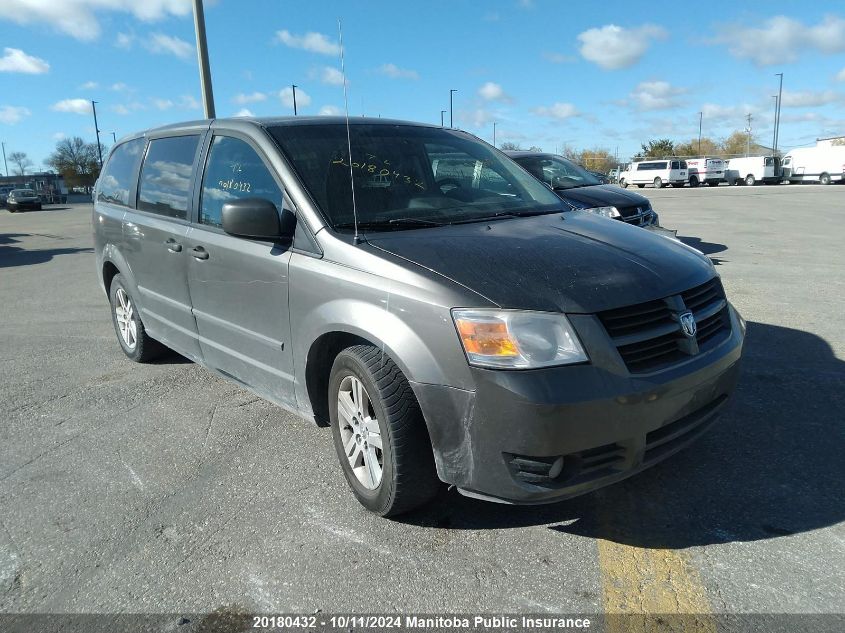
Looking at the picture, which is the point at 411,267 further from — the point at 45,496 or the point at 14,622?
the point at 45,496

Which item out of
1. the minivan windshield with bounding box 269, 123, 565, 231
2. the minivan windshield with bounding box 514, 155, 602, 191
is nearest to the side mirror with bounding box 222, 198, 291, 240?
the minivan windshield with bounding box 269, 123, 565, 231

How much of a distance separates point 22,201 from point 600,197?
47.8m

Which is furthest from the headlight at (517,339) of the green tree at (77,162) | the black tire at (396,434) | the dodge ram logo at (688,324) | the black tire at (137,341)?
the green tree at (77,162)

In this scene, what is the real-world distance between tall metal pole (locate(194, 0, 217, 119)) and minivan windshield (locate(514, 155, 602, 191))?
499 centimetres

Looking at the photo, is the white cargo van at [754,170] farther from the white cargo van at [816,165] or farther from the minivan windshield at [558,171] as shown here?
the minivan windshield at [558,171]

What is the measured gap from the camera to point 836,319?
5910 mm

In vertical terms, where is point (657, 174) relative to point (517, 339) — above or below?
above

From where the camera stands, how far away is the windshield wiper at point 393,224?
3070 millimetres

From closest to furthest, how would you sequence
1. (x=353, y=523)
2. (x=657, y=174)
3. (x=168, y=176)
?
(x=353, y=523)
(x=168, y=176)
(x=657, y=174)

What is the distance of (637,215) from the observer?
8953 mm

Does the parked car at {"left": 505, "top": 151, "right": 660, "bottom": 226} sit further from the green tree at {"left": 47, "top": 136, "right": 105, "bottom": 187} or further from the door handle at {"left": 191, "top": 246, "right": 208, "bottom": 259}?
the green tree at {"left": 47, "top": 136, "right": 105, "bottom": 187}

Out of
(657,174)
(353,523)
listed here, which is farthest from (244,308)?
(657,174)

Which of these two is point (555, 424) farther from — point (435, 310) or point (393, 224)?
point (393, 224)

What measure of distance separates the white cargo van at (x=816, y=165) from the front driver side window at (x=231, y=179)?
43383mm
